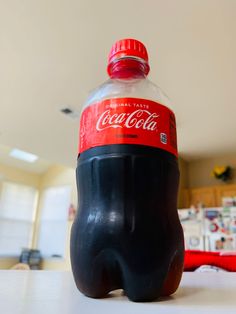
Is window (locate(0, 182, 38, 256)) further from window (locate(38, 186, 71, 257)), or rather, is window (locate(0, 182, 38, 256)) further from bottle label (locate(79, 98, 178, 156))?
bottle label (locate(79, 98, 178, 156))

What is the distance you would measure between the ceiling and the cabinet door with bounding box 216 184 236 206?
1.01 metres

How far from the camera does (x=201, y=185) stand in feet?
13.5

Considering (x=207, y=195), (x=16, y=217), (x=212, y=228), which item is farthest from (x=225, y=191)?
(x=16, y=217)

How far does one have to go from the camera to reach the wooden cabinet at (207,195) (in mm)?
3646

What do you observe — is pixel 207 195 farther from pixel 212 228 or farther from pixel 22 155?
pixel 22 155

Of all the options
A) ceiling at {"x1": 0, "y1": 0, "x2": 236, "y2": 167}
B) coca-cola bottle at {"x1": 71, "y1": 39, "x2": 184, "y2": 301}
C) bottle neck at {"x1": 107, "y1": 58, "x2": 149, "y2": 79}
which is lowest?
coca-cola bottle at {"x1": 71, "y1": 39, "x2": 184, "y2": 301}

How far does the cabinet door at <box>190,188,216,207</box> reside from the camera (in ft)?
12.2

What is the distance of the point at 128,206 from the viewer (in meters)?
0.36

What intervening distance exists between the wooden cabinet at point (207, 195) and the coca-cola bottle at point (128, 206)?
140 inches

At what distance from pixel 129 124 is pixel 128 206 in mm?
113

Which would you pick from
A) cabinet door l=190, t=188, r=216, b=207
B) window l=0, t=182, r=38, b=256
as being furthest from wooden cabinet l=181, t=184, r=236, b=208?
window l=0, t=182, r=38, b=256

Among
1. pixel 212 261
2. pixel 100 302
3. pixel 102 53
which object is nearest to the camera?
pixel 100 302

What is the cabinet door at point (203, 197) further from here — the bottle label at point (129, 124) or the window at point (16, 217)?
the bottle label at point (129, 124)

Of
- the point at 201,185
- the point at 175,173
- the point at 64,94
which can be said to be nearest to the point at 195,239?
the point at 201,185
